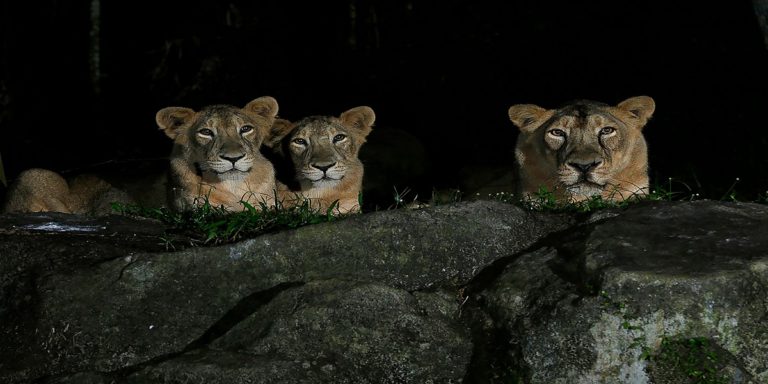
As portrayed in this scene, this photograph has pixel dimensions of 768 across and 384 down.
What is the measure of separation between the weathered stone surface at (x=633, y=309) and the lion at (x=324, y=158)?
251 cm

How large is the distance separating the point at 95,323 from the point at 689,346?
7.78 feet

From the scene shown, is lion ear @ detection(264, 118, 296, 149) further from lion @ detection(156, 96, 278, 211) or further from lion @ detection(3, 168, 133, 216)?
lion @ detection(3, 168, 133, 216)

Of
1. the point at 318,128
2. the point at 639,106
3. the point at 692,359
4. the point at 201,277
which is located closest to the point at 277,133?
the point at 318,128

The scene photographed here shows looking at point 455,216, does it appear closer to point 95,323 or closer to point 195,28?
point 95,323

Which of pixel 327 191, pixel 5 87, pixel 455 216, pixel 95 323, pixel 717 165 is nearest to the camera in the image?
pixel 95 323

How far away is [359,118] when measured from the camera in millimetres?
8016

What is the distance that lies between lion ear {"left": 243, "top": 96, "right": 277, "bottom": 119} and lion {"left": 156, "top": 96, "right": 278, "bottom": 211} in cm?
7

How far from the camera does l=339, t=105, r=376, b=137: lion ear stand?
796cm

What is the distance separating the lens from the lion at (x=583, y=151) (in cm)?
701

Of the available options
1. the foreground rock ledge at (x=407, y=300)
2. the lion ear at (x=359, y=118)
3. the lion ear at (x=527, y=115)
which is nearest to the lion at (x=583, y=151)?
the lion ear at (x=527, y=115)

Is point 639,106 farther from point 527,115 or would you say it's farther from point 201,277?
point 201,277

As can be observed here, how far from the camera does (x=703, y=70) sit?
11.4 m

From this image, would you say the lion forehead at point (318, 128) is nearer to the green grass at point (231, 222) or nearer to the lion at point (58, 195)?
the green grass at point (231, 222)

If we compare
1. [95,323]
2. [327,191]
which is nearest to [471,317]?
[95,323]
